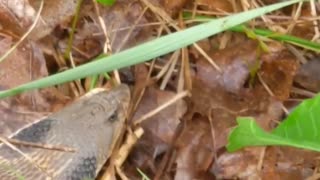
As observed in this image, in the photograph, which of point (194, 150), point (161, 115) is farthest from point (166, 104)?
point (194, 150)

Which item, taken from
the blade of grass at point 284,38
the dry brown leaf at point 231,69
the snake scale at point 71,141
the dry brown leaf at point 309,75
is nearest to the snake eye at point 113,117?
the snake scale at point 71,141

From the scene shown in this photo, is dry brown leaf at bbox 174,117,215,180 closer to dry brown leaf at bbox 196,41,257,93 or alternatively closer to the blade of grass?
dry brown leaf at bbox 196,41,257,93

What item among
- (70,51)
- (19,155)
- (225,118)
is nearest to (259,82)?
(225,118)

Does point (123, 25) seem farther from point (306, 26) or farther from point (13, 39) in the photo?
point (306, 26)

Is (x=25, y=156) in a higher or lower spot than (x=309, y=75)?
higher

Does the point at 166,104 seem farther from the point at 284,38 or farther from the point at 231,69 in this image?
the point at 284,38

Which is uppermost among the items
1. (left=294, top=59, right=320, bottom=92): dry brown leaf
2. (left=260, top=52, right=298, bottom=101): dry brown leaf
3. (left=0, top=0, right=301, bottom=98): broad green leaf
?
(left=0, top=0, right=301, bottom=98): broad green leaf

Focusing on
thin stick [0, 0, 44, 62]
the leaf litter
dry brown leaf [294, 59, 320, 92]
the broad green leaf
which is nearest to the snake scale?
the leaf litter
